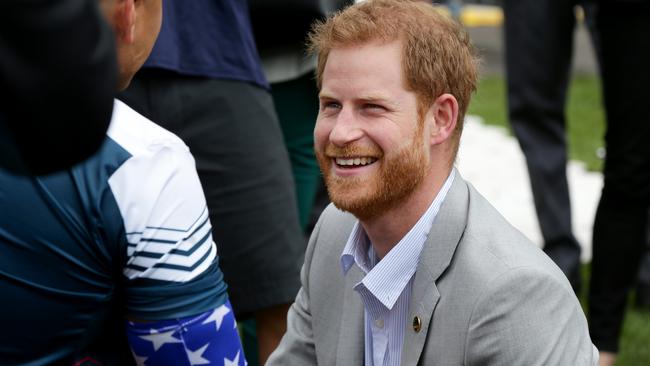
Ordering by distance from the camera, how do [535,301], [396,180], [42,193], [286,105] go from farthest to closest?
[286,105], [396,180], [535,301], [42,193]

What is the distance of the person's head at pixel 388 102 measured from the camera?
2.44m

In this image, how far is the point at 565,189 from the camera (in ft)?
17.9

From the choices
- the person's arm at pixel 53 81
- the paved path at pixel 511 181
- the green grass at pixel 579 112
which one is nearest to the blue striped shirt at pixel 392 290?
the person's arm at pixel 53 81

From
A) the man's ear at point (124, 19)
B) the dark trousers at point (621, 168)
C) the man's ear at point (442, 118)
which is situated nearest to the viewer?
the man's ear at point (124, 19)

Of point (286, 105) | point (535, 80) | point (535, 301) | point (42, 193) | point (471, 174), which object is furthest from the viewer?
point (471, 174)

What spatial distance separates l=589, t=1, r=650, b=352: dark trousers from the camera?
422 cm

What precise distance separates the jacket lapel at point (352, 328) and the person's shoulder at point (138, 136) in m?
0.53

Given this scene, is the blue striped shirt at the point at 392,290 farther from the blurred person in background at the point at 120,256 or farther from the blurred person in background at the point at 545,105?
the blurred person in background at the point at 545,105

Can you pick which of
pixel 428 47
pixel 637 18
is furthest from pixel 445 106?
pixel 637 18

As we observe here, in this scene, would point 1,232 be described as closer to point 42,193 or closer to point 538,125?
point 42,193

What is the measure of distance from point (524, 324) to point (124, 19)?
947 millimetres

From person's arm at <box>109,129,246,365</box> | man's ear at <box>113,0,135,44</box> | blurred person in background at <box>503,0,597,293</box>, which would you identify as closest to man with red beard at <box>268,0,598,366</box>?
person's arm at <box>109,129,246,365</box>

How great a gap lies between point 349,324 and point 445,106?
519 mm

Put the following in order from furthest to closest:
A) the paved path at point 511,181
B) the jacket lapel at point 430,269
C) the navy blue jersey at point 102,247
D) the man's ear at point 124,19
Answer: the paved path at point 511,181
the jacket lapel at point 430,269
the navy blue jersey at point 102,247
the man's ear at point 124,19
